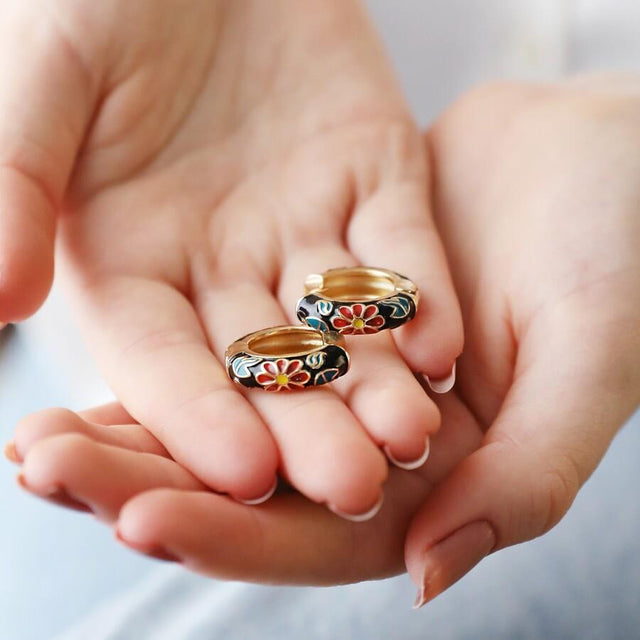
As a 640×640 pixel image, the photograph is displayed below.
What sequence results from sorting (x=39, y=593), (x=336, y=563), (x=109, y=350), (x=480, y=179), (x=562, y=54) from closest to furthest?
(x=336, y=563) < (x=109, y=350) < (x=39, y=593) < (x=480, y=179) < (x=562, y=54)

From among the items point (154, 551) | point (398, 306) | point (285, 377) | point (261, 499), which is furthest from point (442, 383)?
point (154, 551)

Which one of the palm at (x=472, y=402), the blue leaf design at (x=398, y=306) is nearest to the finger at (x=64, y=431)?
the palm at (x=472, y=402)

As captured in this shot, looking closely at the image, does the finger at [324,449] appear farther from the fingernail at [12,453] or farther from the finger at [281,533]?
the fingernail at [12,453]

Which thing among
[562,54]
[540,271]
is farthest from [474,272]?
[562,54]

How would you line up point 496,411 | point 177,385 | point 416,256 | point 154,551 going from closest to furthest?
point 154,551
point 177,385
point 496,411
point 416,256

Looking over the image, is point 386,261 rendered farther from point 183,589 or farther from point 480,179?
point 183,589

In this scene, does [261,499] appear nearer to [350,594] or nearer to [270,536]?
[270,536]
